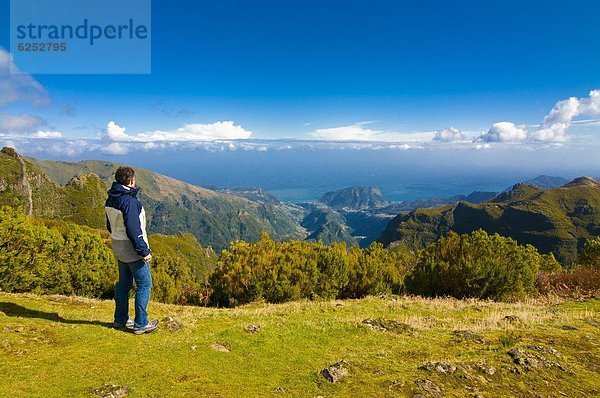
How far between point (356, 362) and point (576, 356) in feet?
17.6

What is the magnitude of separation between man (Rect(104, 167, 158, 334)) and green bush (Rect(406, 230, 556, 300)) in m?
21.6

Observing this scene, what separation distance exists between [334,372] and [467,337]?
17.2 ft

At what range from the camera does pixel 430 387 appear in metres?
6.46

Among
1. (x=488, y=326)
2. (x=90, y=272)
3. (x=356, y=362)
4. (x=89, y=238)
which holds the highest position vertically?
(x=356, y=362)

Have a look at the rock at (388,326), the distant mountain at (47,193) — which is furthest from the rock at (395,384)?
the distant mountain at (47,193)

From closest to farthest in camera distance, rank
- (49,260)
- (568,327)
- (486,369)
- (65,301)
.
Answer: (486,369) → (568,327) → (65,301) → (49,260)

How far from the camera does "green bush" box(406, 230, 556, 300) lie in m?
25.3

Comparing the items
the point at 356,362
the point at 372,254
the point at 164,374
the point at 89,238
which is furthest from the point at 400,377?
the point at 89,238

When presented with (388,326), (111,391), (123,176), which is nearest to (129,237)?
(123,176)

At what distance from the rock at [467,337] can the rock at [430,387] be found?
12.9 feet

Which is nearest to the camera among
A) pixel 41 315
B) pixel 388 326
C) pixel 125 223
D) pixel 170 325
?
pixel 125 223

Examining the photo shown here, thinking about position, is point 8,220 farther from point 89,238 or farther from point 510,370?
point 510,370

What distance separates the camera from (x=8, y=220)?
878 inches

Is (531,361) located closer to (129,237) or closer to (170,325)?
(170,325)
